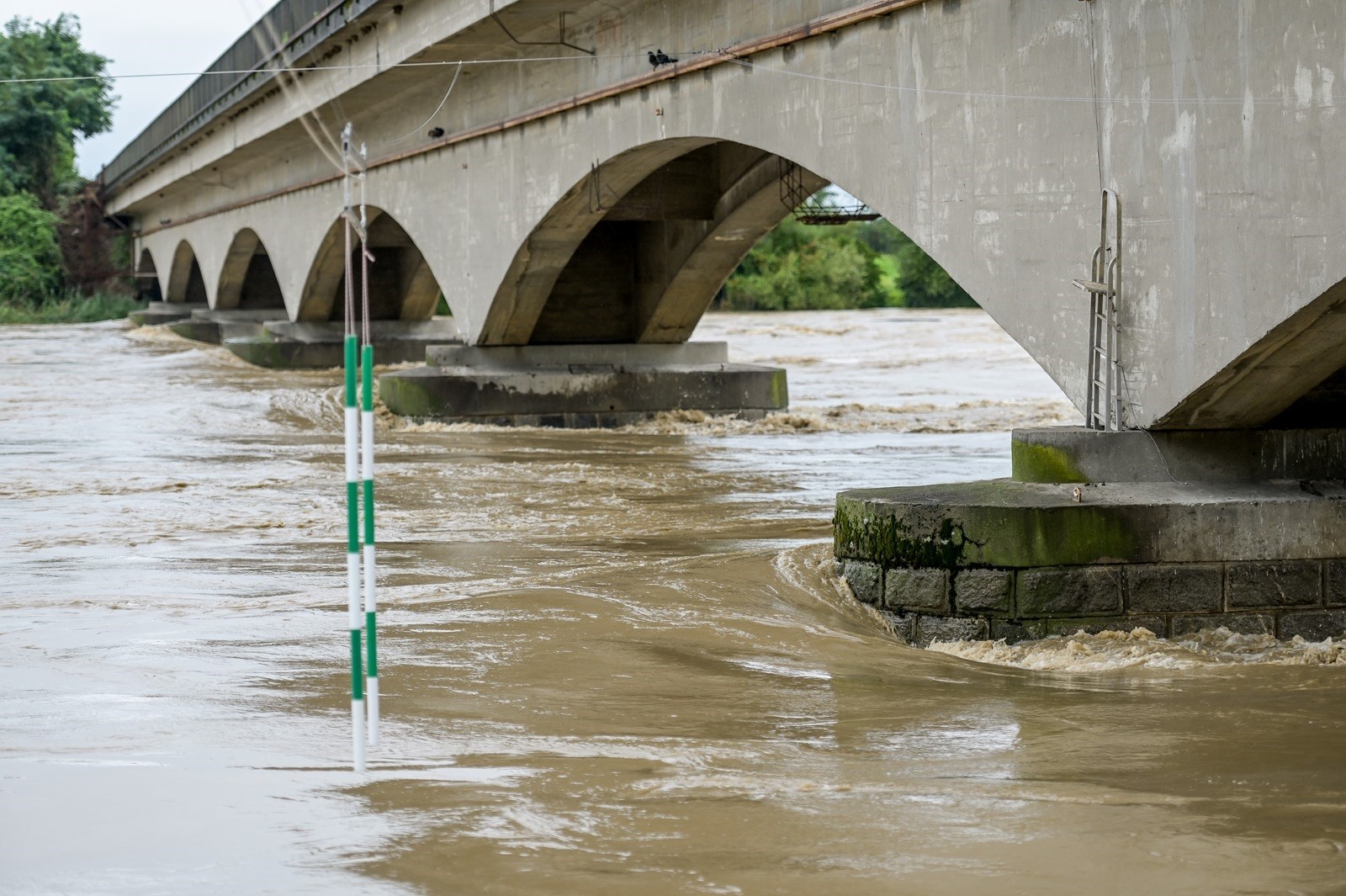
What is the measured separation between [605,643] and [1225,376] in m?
3.72

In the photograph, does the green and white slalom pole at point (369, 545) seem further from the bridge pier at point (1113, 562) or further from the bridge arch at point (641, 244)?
the bridge arch at point (641, 244)

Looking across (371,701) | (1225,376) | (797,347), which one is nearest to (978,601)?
(1225,376)

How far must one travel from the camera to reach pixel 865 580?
929 centimetres

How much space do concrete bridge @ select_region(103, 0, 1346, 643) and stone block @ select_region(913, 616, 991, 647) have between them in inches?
47.7

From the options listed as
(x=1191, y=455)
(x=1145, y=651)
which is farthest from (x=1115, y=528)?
(x=1191, y=455)

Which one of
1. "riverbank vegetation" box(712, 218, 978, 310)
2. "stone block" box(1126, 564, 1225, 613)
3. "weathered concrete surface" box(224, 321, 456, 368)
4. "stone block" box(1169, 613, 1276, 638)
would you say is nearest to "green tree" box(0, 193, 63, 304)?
"riverbank vegetation" box(712, 218, 978, 310)

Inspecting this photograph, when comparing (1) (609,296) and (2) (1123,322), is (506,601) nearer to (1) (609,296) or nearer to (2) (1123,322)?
(2) (1123,322)

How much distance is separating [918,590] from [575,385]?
43.9 feet

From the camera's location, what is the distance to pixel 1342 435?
948cm

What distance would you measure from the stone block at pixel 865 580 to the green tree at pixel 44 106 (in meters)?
62.7

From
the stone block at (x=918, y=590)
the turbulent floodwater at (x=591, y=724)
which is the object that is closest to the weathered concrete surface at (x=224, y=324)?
the turbulent floodwater at (x=591, y=724)

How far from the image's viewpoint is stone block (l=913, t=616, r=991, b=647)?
→ 28.9 feet

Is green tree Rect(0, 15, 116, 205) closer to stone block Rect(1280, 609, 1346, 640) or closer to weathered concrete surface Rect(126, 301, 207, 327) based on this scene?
weathered concrete surface Rect(126, 301, 207, 327)

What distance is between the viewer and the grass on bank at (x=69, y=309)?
5741 centimetres
